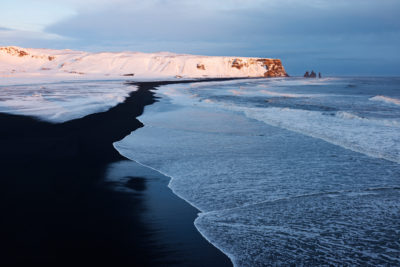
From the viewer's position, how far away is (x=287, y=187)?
18.9 ft

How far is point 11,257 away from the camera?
3365 mm

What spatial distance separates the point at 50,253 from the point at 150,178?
2.89 m

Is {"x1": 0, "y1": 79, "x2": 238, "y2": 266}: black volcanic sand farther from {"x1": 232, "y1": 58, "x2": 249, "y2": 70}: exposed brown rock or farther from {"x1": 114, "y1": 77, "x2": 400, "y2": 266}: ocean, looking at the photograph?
{"x1": 232, "y1": 58, "x2": 249, "y2": 70}: exposed brown rock

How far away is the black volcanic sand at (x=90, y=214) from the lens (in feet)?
11.4

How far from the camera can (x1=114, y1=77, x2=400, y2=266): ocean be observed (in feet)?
12.2

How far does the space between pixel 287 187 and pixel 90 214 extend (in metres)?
3.04

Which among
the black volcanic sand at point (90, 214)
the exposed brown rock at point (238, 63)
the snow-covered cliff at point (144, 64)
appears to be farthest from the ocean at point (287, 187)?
the exposed brown rock at point (238, 63)

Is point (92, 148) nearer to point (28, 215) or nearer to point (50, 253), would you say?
point (28, 215)

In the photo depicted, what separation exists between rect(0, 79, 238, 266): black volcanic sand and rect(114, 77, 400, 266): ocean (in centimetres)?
34

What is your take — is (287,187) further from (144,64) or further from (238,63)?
(238,63)

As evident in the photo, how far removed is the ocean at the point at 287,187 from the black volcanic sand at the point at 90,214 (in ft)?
1.11

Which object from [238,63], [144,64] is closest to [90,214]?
[144,64]

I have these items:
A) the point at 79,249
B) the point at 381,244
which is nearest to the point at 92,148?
the point at 79,249

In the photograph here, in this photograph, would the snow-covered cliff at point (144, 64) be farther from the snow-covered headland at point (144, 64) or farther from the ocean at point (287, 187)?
the ocean at point (287, 187)
